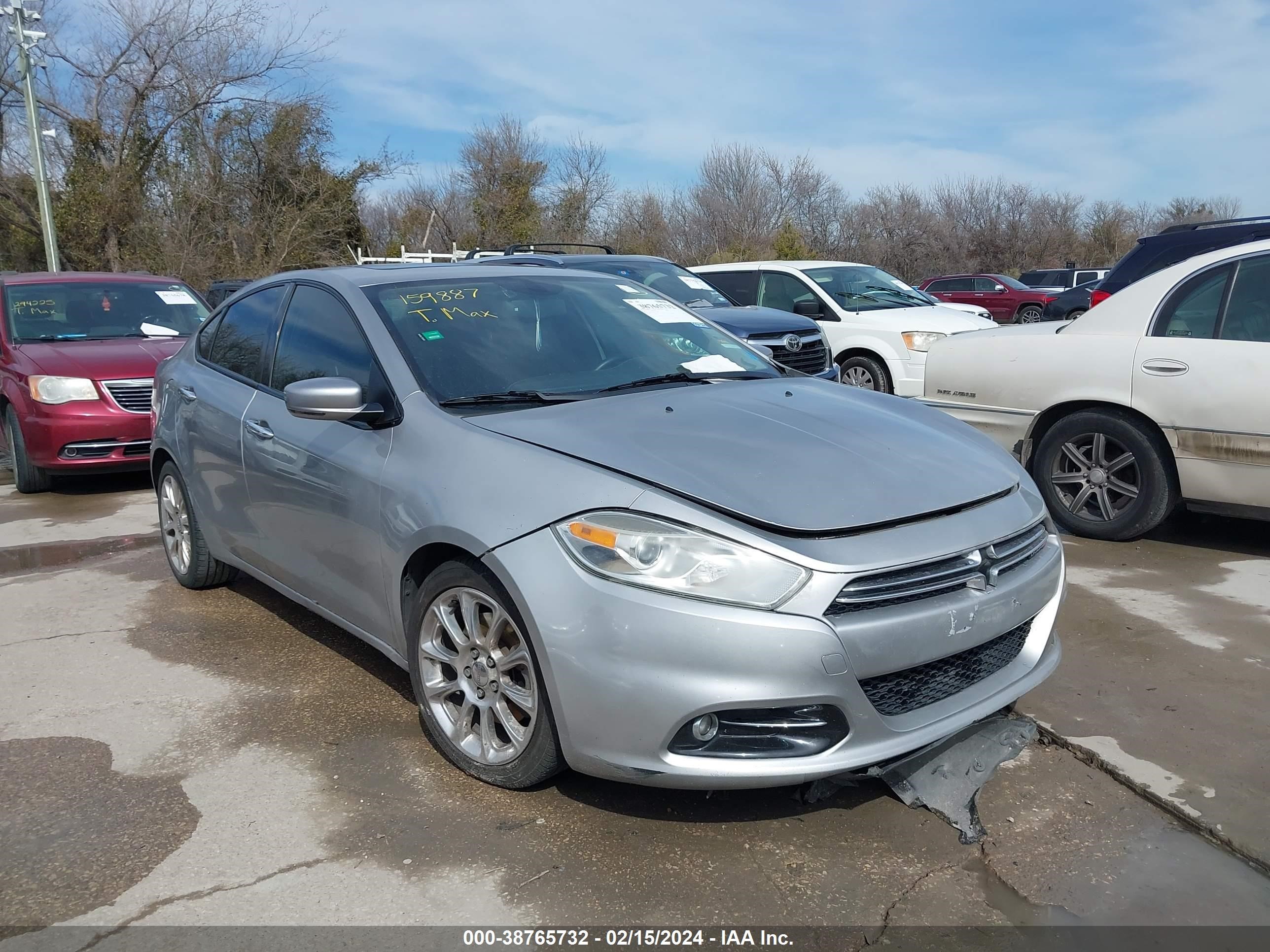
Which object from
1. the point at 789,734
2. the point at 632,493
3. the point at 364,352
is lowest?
the point at 789,734

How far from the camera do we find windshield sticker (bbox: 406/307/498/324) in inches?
148

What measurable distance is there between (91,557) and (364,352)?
11.1 feet

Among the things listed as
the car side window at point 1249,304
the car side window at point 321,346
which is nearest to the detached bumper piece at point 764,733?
the car side window at point 321,346

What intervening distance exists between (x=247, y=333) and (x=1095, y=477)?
14.5 ft

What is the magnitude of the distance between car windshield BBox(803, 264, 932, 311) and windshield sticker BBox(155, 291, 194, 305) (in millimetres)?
6375

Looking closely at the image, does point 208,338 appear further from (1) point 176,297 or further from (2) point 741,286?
(2) point 741,286

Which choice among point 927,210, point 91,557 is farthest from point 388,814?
point 927,210

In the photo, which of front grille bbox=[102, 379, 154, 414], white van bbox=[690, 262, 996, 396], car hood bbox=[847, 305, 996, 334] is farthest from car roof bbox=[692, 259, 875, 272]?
front grille bbox=[102, 379, 154, 414]

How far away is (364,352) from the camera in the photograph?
3666 mm

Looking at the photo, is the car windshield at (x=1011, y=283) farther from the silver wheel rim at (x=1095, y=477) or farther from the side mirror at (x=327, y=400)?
the side mirror at (x=327, y=400)

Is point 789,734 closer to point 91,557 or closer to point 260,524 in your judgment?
point 260,524

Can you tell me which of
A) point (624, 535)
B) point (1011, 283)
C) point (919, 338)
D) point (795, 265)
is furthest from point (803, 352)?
point (1011, 283)

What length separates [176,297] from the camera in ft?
30.2

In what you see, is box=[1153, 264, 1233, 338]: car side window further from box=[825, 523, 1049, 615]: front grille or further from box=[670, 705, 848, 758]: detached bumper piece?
box=[670, 705, 848, 758]: detached bumper piece
